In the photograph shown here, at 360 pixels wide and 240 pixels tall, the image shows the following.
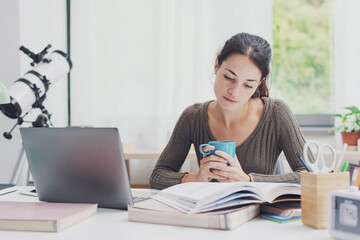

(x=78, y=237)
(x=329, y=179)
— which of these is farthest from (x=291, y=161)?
(x=78, y=237)

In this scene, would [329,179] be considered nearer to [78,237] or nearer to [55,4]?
[78,237]

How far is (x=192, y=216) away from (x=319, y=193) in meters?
0.25

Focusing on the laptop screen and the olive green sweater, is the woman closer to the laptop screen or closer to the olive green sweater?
the olive green sweater

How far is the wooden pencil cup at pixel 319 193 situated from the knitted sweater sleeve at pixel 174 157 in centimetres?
59

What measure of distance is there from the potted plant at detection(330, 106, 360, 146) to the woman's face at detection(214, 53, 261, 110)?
1.21 meters

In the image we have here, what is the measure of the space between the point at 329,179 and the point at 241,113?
84 cm

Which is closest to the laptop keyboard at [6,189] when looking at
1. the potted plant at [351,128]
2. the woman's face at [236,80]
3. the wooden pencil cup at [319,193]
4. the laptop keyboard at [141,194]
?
the laptop keyboard at [141,194]

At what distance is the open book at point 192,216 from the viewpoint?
85 centimetres

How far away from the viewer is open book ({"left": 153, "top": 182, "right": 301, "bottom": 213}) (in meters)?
0.88

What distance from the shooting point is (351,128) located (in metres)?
2.59

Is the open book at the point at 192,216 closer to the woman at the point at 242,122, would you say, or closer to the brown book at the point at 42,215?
the brown book at the point at 42,215

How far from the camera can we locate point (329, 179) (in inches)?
33.6

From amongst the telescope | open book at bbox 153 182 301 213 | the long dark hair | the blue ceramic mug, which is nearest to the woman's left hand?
the blue ceramic mug

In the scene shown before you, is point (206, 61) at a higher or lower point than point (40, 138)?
higher
